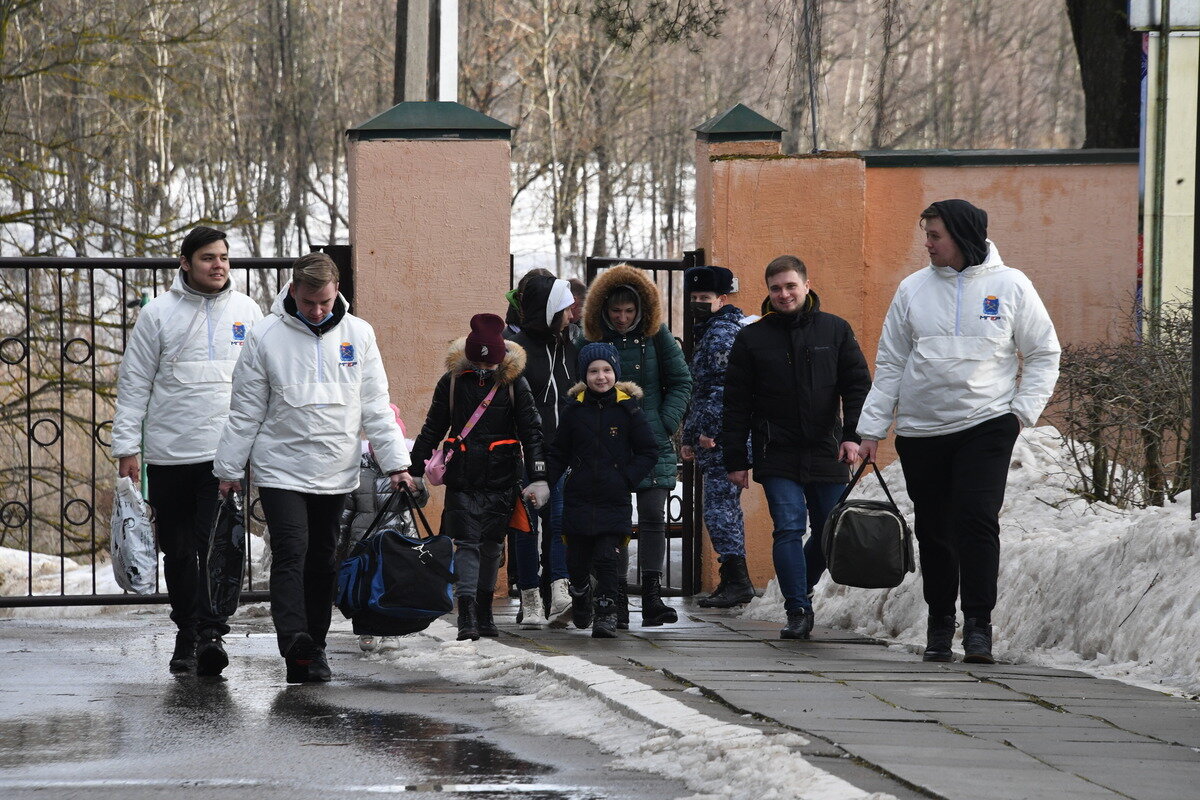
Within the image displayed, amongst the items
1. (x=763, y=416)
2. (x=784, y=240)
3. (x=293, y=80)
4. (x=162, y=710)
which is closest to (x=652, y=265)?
(x=784, y=240)

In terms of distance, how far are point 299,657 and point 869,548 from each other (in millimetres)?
2333

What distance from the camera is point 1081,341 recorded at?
10.4 metres

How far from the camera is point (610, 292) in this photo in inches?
337

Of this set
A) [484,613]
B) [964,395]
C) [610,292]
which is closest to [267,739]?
[484,613]

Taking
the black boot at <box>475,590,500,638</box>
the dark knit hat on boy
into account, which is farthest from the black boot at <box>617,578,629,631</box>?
the dark knit hat on boy

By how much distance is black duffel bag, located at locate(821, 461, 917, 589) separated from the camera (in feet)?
23.4

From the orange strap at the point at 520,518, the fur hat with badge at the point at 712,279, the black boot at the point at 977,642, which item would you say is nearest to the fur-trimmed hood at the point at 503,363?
the orange strap at the point at 520,518

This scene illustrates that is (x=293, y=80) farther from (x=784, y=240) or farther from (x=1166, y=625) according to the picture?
(x=1166, y=625)

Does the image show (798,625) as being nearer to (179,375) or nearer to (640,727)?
(640,727)

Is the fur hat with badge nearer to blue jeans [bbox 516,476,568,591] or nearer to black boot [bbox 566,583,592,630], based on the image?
blue jeans [bbox 516,476,568,591]

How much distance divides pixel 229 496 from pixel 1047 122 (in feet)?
156

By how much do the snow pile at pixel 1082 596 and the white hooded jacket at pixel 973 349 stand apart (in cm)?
73

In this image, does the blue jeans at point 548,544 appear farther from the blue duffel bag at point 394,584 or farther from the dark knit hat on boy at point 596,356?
the blue duffel bag at point 394,584

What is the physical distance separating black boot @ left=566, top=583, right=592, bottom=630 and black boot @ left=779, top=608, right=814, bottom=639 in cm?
94
